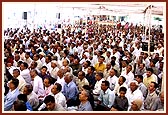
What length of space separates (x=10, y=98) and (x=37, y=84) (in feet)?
2.39

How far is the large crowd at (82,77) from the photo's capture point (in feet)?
14.5

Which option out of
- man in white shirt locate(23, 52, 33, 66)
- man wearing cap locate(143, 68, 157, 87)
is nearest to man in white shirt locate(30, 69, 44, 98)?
man in white shirt locate(23, 52, 33, 66)

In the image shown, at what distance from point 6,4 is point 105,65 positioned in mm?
2514

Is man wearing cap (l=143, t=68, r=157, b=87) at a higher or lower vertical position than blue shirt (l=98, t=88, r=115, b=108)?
higher

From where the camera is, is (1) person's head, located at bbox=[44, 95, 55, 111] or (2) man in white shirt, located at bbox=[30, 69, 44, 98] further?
(2) man in white shirt, located at bbox=[30, 69, 44, 98]

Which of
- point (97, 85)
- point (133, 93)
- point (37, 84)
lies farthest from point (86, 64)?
point (133, 93)

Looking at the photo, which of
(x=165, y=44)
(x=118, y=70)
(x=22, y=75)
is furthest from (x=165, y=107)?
(x=22, y=75)

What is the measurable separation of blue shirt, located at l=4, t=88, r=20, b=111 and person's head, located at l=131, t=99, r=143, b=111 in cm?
149

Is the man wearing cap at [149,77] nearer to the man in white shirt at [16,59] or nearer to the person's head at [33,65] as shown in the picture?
the person's head at [33,65]

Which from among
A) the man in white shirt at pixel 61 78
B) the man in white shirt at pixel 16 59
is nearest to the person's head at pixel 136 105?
the man in white shirt at pixel 61 78

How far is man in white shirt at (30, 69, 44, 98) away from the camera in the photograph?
4939 millimetres

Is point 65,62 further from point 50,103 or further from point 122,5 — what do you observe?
point 50,103

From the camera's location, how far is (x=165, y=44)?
4.28 meters

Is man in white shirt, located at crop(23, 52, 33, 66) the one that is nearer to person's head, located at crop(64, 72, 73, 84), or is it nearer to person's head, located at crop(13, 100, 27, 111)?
person's head, located at crop(64, 72, 73, 84)
